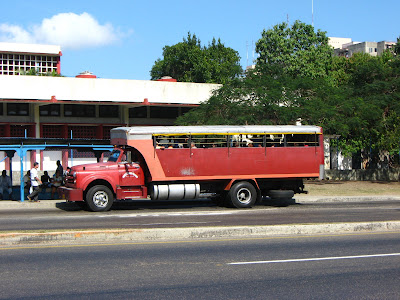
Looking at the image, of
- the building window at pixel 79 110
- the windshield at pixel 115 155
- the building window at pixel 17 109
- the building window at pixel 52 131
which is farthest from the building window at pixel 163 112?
the windshield at pixel 115 155

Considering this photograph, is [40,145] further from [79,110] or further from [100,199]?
[79,110]

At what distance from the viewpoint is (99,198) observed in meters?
19.8

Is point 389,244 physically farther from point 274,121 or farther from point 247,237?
point 274,121

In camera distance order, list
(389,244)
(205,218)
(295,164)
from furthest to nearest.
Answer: (295,164) < (205,218) < (389,244)

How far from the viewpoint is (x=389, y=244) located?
11578 millimetres

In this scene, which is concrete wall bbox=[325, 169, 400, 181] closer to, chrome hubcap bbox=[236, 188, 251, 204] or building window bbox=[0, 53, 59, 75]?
chrome hubcap bbox=[236, 188, 251, 204]

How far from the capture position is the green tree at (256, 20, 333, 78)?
2481 inches

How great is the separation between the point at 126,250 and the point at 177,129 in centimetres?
995

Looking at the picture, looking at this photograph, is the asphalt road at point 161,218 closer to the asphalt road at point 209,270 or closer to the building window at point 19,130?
Answer: the asphalt road at point 209,270

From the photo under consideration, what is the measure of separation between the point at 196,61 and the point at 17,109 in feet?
155

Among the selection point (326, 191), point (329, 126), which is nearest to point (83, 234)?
point (326, 191)

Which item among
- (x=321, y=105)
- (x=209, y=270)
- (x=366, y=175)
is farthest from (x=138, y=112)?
(x=209, y=270)

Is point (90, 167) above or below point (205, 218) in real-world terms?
above

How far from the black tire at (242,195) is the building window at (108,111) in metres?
21.7
